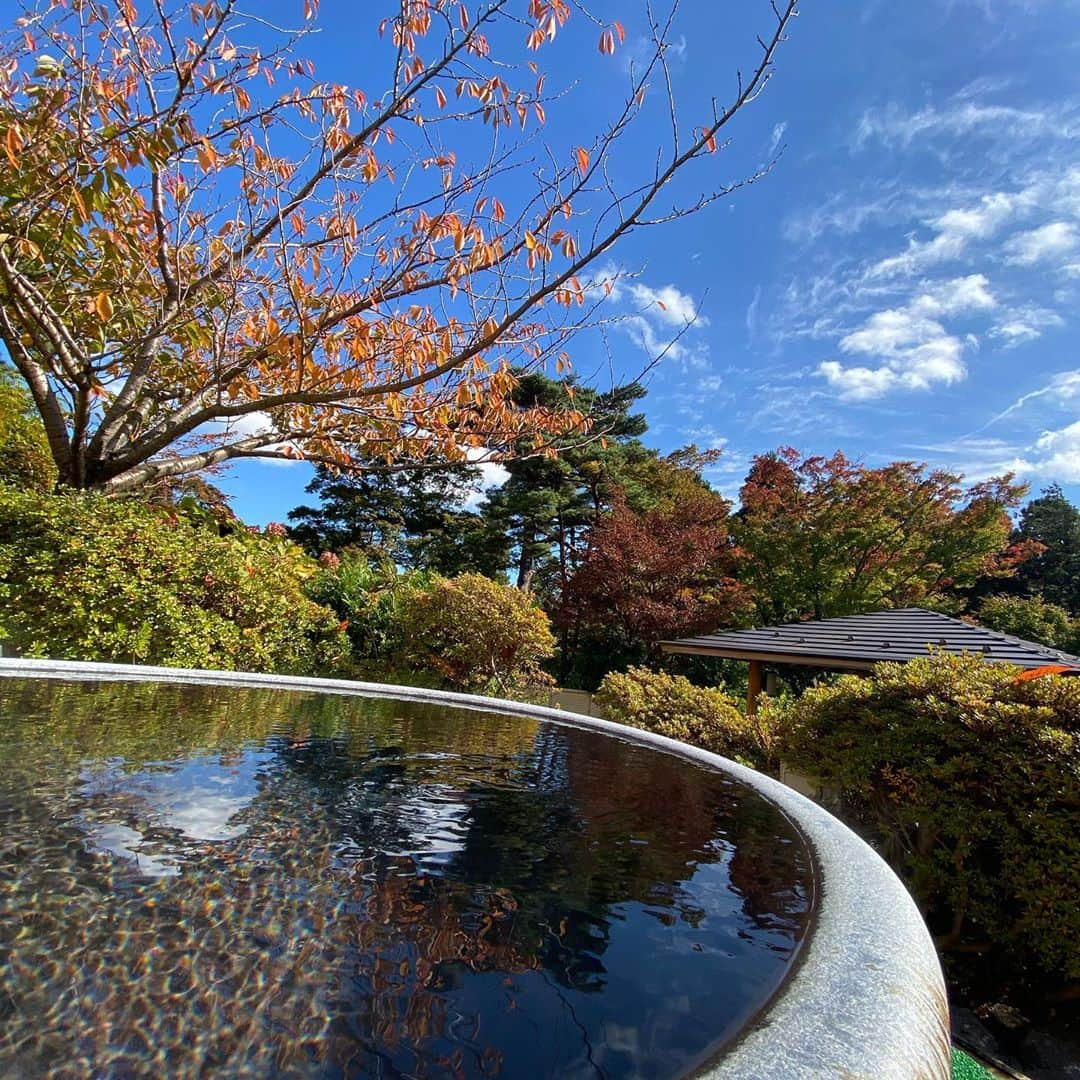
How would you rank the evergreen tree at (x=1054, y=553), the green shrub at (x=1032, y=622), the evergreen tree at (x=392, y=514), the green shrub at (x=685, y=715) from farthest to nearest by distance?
the evergreen tree at (x=392, y=514) → the evergreen tree at (x=1054, y=553) → the green shrub at (x=1032, y=622) → the green shrub at (x=685, y=715)

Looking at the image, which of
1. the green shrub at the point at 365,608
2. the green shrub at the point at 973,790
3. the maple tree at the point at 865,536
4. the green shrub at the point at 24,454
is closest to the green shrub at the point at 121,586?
the green shrub at the point at 365,608

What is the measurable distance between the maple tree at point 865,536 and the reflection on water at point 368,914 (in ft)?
40.7

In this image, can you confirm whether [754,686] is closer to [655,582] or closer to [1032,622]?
[655,582]

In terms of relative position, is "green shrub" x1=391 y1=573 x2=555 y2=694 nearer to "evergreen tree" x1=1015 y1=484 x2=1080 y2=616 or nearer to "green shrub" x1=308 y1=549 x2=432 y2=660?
"green shrub" x1=308 y1=549 x2=432 y2=660

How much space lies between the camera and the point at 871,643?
7570 millimetres

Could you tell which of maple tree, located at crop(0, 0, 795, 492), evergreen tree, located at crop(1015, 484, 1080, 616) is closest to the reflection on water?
maple tree, located at crop(0, 0, 795, 492)

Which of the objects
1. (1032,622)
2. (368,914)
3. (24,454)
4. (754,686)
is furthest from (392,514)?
(368,914)

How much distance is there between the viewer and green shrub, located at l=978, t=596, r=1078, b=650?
14.6 m

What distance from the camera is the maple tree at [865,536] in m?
13.4

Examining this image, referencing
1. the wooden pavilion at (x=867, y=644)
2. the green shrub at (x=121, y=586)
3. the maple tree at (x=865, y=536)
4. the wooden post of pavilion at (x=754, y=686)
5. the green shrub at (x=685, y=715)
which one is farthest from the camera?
the maple tree at (x=865, y=536)

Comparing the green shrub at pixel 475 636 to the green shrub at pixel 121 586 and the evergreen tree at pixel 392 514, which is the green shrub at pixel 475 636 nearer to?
the green shrub at pixel 121 586

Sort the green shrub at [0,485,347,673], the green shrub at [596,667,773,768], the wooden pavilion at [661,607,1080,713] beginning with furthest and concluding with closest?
the wooden pavilion at [661,607,1080,713] → the green shrub at [596,667,773,768] → the green shrub at [0,485,347,673]

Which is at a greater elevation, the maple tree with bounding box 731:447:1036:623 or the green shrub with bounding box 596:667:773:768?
the maple tree with bounding box 731:447:1036:623

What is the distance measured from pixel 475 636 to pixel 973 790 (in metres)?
6.79
